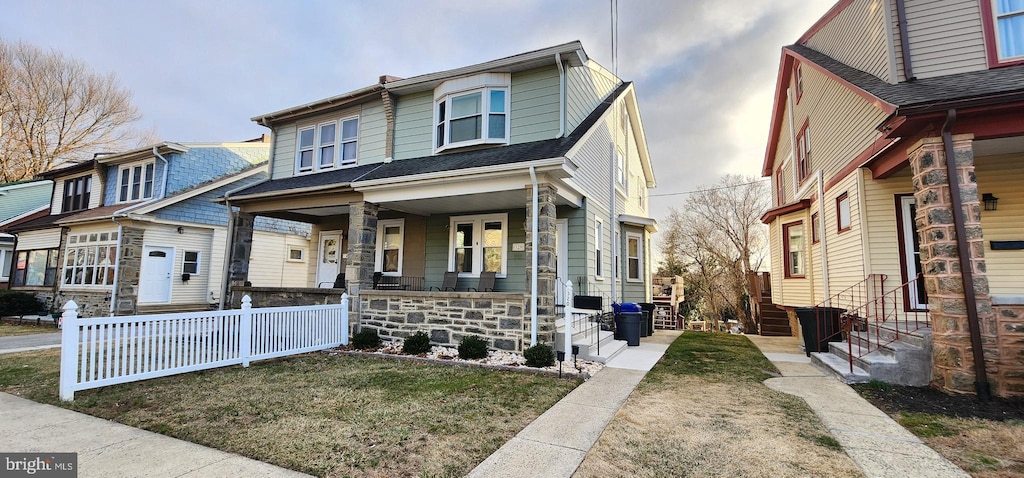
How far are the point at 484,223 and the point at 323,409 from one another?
6.18m

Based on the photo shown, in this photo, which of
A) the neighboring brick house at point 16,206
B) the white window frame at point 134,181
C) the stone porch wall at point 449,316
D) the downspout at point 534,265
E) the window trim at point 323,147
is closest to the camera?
the downspout at point 534,265

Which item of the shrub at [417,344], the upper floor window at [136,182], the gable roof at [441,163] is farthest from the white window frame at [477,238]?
the upper floor window at [136,182]

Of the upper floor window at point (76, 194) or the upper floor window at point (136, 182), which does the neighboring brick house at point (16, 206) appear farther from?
the upper floor window at point (136, 182)

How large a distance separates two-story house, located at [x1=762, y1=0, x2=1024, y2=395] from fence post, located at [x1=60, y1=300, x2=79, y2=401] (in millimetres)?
9798

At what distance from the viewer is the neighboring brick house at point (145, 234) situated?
13539 mm

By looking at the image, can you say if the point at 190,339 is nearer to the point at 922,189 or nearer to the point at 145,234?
the point at 145,234

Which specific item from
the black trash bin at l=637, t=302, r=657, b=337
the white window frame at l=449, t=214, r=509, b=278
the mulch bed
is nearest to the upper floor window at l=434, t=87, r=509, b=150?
the white window frame at l=449, t=214, r=509, b=278

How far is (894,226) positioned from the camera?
Answer: 6840 mm

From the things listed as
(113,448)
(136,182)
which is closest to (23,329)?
(136,182)

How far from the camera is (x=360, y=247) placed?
876cm

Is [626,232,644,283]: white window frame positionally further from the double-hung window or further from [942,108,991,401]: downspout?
the double-hung window

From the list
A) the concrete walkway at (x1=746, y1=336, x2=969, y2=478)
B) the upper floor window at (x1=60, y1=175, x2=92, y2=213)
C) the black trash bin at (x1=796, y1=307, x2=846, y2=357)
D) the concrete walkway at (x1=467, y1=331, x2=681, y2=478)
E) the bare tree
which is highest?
the bare tree

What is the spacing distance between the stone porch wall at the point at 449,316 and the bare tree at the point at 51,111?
937 inches

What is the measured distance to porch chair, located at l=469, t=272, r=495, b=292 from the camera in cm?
936
